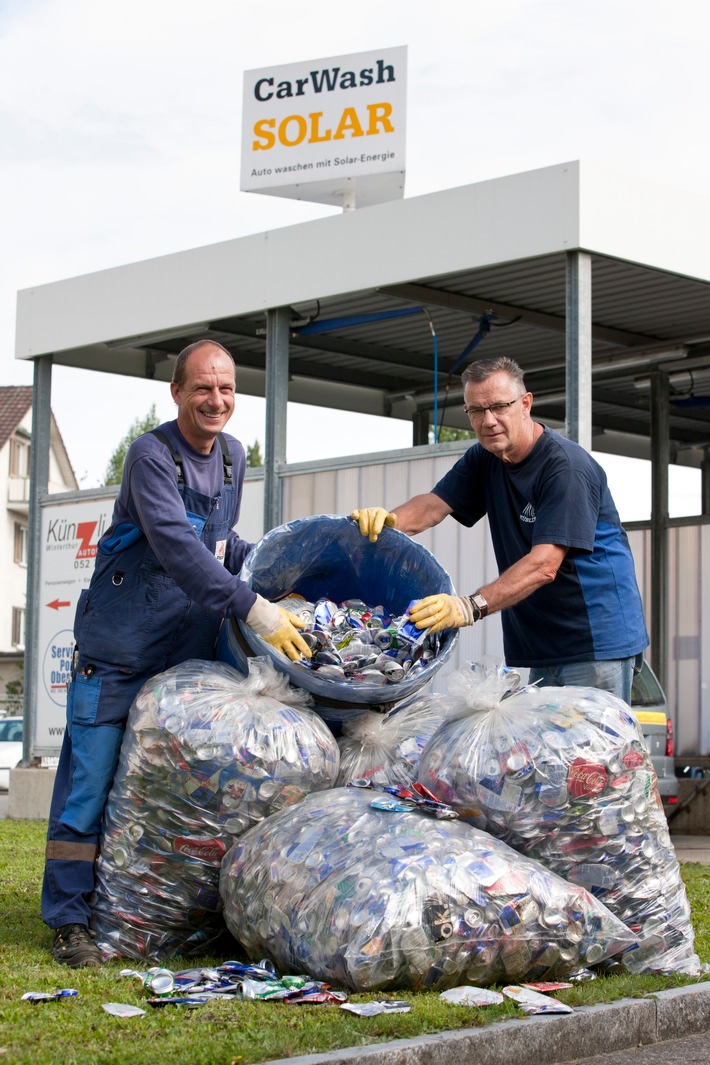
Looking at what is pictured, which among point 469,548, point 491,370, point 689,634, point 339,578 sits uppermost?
point 491,370

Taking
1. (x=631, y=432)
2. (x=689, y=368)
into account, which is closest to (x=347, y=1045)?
(x=689, y=368)

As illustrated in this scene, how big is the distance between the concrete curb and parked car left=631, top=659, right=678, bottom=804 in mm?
7512

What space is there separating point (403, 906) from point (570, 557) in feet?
4.90

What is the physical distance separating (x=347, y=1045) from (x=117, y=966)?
4.25 feet

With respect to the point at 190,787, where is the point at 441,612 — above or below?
above

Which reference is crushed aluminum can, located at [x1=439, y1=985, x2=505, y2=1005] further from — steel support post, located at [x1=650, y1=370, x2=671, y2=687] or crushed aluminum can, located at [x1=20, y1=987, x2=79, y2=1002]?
steel support post, located at [x1=650, y1=370, x2=671, y2=687]

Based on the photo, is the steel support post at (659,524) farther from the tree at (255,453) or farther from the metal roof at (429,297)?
the tree at (255,453)

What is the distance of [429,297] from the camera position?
11.2 metres

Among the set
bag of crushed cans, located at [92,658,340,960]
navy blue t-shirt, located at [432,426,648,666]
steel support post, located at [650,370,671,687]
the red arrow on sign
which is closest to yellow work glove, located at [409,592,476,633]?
navy blue t-shirt, located at [432,426,648,666]

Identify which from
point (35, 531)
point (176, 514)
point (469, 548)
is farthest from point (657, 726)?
point (176, 514)

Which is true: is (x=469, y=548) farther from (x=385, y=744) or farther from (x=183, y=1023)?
(x=183, y=1023)

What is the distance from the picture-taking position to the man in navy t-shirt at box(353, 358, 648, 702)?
15.9 feet

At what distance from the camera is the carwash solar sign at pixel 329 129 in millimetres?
12883

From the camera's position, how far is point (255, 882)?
14.4 ft
